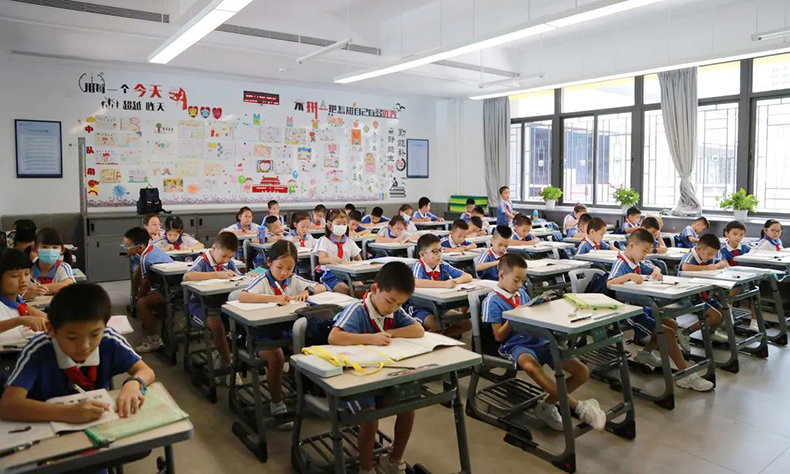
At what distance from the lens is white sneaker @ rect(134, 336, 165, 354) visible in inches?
185

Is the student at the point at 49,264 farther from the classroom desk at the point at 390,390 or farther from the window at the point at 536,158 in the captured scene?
the window at the point at 536,158

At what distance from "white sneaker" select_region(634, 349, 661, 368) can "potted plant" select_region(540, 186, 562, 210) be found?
600 cm

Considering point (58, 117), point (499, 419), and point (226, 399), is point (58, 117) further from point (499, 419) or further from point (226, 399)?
point (499, 419)

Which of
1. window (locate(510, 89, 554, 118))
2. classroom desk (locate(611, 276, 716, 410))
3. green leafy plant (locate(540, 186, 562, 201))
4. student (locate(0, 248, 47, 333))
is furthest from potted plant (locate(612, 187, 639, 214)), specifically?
student (locate(0, 248, 47, 333))

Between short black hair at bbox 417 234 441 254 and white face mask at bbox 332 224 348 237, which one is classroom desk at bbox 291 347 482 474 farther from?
white face mask at bbox 332 224 348 237

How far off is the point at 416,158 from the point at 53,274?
8.56 metres

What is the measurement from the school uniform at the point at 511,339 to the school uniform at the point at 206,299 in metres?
1.83

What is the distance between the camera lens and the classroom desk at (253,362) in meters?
2.95

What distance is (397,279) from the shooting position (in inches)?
99.7

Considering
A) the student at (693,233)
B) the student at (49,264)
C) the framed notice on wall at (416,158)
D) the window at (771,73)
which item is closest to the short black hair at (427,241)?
the student at (49,264)

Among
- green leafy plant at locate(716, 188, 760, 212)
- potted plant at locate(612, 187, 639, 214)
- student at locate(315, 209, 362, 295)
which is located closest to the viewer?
student at locate(315, 209, 362, 295)

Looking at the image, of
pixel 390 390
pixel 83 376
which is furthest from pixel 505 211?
pixel 83 376

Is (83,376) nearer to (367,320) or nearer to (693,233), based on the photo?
(367,320)

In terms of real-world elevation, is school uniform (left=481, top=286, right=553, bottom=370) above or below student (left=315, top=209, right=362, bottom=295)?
below
